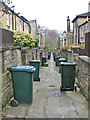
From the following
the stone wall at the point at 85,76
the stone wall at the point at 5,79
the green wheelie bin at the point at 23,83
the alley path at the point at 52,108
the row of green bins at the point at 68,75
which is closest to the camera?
the alley path at the point at 52,108

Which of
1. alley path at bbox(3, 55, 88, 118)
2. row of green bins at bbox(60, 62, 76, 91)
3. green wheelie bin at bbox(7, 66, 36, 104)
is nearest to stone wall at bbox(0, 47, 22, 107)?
green wheelie bin at bbox(7, 66, 36, 104)

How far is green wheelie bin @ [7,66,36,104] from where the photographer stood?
13.3 feet

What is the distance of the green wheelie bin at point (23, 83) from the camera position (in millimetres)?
4062

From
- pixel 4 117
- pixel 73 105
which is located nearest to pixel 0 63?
pixel 4 117

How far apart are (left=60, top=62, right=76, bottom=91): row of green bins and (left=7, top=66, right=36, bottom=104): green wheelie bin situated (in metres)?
→ 1.96

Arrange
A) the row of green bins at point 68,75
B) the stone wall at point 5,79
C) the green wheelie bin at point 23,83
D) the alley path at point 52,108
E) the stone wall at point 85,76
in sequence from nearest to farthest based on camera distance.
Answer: the alley path at point 52,108
the stone wall at point 5,79
the green wheelie bin at point 23,83
the stone wall at point 85,76
the row of green bins at point 68,75

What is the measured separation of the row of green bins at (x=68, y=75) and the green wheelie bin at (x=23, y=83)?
6.44 ft

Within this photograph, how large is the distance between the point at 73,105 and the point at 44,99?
1.03 meters

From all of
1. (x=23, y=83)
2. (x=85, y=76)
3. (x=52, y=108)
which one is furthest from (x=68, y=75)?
(x=23, y=83)

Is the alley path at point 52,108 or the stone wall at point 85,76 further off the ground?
the stone wall at point 85,76

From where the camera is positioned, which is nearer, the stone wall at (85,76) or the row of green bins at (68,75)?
the stone wall at (85,76)

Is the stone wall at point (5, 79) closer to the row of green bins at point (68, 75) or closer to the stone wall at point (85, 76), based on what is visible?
the row of green bins at point (68, 75)

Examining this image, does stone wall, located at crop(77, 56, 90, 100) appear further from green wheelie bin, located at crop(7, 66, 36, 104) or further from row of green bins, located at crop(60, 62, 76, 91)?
green wheelie bin, located at crop(7, 66, 36, 104)

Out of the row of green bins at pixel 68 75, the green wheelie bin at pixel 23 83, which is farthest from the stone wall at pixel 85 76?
the green wheelie bin at pixel 23 83
